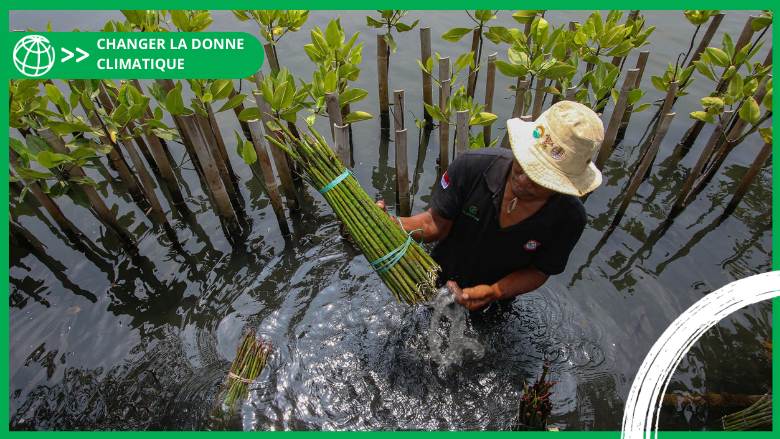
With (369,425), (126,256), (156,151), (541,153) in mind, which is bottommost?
(369,425)

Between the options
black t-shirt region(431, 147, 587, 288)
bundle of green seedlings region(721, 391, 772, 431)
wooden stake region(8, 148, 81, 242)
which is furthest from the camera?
wooden stake region(8, 148, 81, 242)

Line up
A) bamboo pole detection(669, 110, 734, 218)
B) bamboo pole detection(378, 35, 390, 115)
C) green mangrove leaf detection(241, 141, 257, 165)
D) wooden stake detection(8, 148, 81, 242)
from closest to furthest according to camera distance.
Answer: green mangrove leaf detection(241, 141, 257, 165), wooden stake detection(8, 148, 81, 242), bamboo pole detection(669, 110, 734, 218), bamboo pole detection(378, 35, 390, 115)

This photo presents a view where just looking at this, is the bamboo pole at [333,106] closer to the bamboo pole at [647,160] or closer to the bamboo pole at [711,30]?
A: the bamboo pole at [647,160]

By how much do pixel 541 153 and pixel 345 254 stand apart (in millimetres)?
2717

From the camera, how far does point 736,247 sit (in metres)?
4.31

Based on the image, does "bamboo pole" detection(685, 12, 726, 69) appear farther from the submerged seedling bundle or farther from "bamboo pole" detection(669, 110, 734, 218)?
the submerged seedling bundle

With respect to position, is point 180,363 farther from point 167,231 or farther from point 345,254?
point 345,254

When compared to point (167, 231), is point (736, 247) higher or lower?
lower

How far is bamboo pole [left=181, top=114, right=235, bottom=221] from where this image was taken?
322cm

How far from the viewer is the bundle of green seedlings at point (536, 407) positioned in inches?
105

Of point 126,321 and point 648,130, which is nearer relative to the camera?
point 126,321

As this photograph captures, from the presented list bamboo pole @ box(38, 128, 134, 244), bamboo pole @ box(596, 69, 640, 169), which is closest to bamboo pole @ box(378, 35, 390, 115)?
bamboo pole @ box(596, 69, 640, 169)

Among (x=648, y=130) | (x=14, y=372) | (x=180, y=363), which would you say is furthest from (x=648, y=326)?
(x=14, y=372)

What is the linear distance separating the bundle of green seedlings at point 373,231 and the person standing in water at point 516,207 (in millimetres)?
176
